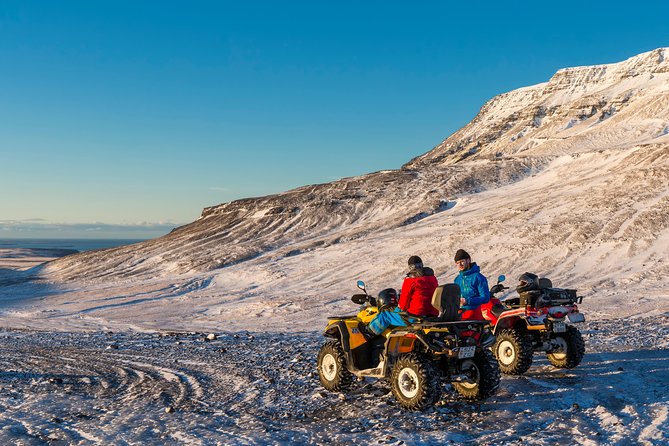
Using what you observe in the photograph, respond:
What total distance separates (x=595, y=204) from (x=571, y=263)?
11.9 metres

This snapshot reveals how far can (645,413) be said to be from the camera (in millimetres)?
8109

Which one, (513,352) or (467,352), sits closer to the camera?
(467,352)

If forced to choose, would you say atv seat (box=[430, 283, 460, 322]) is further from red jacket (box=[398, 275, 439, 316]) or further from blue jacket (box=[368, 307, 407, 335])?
blue jacket (box=[368, 307, 407, 335])

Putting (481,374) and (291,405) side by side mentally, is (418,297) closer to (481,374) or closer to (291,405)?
(481,374)

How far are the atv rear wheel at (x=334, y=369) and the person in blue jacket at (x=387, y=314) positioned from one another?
877 millimetres

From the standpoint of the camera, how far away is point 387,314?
896 cm

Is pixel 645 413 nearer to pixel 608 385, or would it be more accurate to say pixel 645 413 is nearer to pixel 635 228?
pixel 608 385

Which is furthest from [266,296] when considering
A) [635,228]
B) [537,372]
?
[537,372]

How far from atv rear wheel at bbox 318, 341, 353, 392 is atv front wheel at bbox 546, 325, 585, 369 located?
14.0 feet

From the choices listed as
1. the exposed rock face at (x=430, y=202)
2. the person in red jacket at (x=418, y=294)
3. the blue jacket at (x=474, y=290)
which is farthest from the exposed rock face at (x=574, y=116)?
the person in red jacket at (x=418, y=294)

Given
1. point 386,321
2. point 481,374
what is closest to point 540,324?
point 481,374

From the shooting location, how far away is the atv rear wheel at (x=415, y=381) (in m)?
8.01

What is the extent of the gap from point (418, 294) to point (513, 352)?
9.67ft

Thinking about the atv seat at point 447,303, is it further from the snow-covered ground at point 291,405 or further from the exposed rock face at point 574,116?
the exposed rock face at point 574,116
